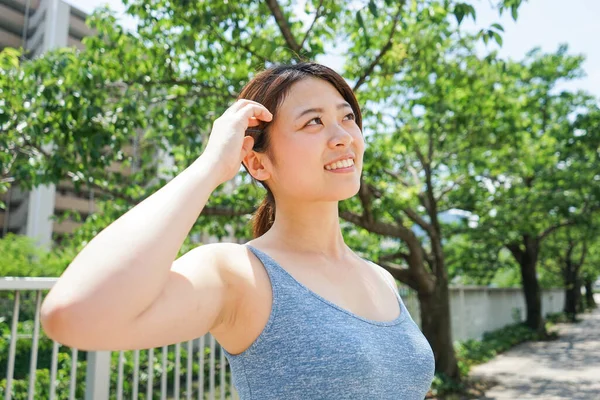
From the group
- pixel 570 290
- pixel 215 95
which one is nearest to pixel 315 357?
pixel 215 95

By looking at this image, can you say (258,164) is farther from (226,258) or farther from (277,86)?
(226,258)

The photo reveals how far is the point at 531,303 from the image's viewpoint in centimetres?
1491

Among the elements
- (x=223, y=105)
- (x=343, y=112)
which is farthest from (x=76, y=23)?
(x=343, y=112)

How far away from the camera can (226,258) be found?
1.05 meters

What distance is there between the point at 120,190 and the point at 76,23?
2405 cm

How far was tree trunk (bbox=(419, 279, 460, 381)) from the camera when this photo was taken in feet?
24.8

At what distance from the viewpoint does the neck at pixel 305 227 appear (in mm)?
1284

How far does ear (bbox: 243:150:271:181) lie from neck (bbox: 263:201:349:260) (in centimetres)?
9

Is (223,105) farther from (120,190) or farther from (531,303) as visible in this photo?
(531,303)

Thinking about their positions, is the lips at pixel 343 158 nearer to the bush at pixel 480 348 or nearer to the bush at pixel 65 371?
the bush at pixel 65 371

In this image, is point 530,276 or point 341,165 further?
point 530,276

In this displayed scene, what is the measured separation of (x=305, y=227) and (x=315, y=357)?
1.33ft

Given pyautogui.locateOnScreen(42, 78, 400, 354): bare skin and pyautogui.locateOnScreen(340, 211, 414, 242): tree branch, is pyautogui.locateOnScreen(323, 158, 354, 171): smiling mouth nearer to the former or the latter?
pyautogui.locateOnScreen(42, 78, 400, 354): bare skin

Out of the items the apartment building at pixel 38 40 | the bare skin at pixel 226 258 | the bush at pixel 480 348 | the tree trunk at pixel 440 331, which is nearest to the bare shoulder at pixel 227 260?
the bare skin at pixel 226 258
